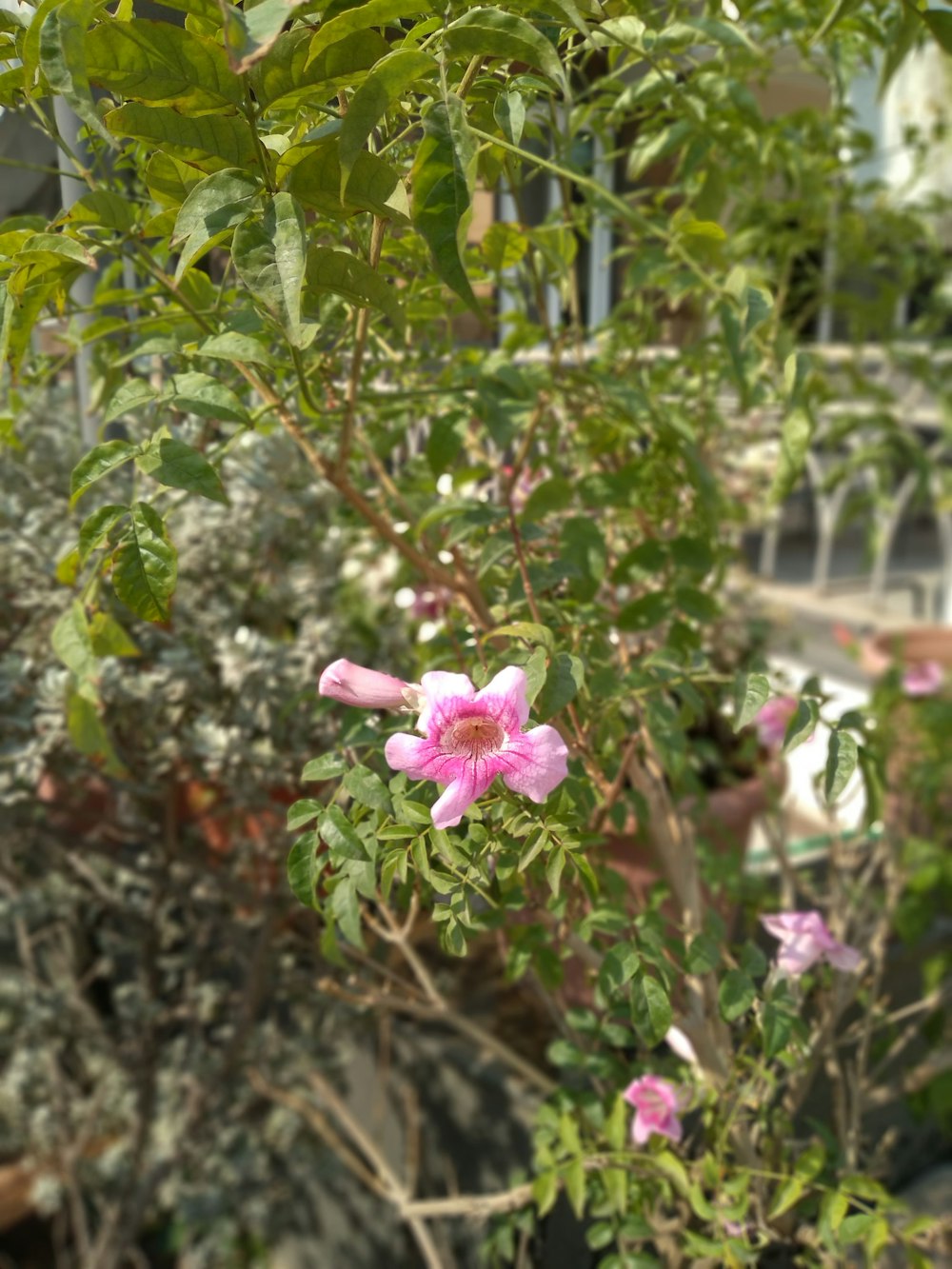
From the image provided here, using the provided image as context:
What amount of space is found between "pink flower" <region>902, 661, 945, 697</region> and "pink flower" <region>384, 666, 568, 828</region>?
1.92 metres

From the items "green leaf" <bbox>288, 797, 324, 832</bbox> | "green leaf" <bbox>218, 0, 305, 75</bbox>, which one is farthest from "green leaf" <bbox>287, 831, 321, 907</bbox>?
"green leaf" <bbox>218, 0, 305, 75</bbox>

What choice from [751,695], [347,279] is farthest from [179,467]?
[751,695]

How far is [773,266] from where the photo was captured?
5.65ft

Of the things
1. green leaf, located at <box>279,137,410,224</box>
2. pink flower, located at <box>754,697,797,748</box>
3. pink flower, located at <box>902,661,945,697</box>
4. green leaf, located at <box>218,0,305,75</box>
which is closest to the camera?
green leaf, located at <box>218,0,305,75</box>

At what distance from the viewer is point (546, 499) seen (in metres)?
0.96

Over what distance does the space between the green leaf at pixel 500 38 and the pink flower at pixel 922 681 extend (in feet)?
6.61

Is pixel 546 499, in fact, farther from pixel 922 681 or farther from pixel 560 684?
pixel 922 681

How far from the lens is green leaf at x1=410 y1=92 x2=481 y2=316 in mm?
511

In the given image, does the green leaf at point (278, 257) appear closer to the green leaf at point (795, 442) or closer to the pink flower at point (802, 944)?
the green leaf at point (795, 442)

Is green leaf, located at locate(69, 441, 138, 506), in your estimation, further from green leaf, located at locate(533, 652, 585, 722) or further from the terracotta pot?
the terracotta pot

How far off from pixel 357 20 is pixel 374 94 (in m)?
0.04

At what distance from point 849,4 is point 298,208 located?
41 centimetres

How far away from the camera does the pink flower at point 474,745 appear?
1.89ft

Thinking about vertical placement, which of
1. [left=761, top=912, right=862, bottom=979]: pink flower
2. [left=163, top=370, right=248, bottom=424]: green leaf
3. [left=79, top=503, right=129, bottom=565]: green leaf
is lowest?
[left=761, top=912, right=862, bottom=979]: pink flower
